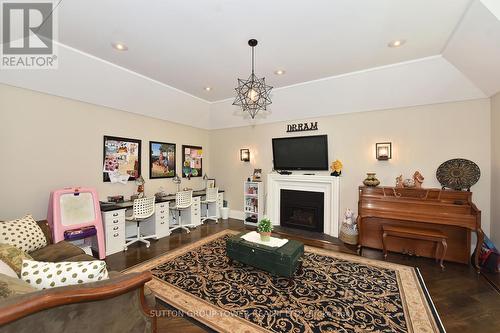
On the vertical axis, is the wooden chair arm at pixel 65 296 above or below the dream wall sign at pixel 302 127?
below

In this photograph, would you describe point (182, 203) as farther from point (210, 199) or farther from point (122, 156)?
point (122, 156)

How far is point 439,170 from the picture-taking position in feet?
11.4

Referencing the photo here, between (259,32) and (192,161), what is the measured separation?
3.89m

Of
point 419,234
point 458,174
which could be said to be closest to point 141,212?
point 419,234

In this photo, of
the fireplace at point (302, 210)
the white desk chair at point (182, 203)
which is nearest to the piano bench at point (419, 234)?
the fireplace at point (302, 210)

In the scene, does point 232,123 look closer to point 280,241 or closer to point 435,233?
point 280,241

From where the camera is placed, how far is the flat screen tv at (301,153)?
4.49 m

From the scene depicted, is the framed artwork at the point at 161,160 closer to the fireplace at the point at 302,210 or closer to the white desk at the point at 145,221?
the white desk at the point at 145,221

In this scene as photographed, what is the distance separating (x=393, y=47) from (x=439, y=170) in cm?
219

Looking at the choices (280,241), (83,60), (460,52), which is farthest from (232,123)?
(460,52)

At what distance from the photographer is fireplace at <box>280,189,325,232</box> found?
178 inches

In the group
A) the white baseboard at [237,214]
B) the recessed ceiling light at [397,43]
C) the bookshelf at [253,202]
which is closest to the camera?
the recessed ceiling light at [397,43]

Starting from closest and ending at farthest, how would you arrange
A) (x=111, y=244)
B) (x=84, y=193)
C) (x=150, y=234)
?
1. (x=84, y=193)
2. (x=111, y=244)
3. (x=150, y=234)

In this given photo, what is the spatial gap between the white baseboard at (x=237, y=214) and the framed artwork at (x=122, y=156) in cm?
268
